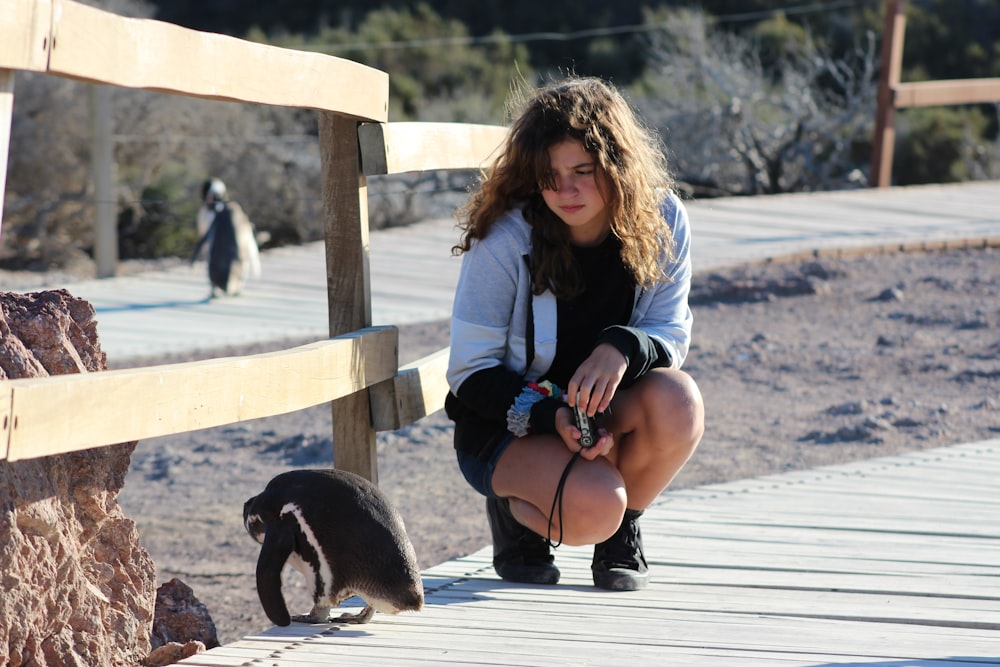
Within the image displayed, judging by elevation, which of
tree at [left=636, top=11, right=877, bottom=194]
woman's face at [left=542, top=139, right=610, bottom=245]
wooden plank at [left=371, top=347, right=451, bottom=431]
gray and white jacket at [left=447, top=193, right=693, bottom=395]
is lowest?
wooden plank at [left=371, top=347, right=451, bottom=431]

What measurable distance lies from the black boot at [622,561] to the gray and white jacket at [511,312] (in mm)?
323

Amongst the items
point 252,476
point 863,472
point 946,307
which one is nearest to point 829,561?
point 863,472

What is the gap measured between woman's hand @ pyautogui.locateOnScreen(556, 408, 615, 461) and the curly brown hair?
246mm

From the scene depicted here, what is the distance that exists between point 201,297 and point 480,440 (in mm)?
5694

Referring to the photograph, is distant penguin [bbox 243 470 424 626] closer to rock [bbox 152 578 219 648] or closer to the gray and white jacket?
rock [bbox 152 578 219 648]

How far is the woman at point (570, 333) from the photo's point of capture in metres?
2.36

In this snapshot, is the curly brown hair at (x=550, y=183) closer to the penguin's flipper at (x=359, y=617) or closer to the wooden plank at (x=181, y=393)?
the wooden plank at (x=181, y=393)

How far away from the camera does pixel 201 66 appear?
1965 mm

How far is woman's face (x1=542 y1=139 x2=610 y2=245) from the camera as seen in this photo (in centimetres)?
242

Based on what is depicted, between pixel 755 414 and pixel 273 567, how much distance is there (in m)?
3.77

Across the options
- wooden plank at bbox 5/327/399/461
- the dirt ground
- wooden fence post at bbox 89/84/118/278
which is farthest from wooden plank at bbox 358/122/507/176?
wooden fence post at bbox 89/84/118/278

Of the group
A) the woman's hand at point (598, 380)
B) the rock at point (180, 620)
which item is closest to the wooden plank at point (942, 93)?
the woman's hand at point (598, 380)

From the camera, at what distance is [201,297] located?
786 centimetres

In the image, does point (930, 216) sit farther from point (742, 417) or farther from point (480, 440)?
point (480, 440)
